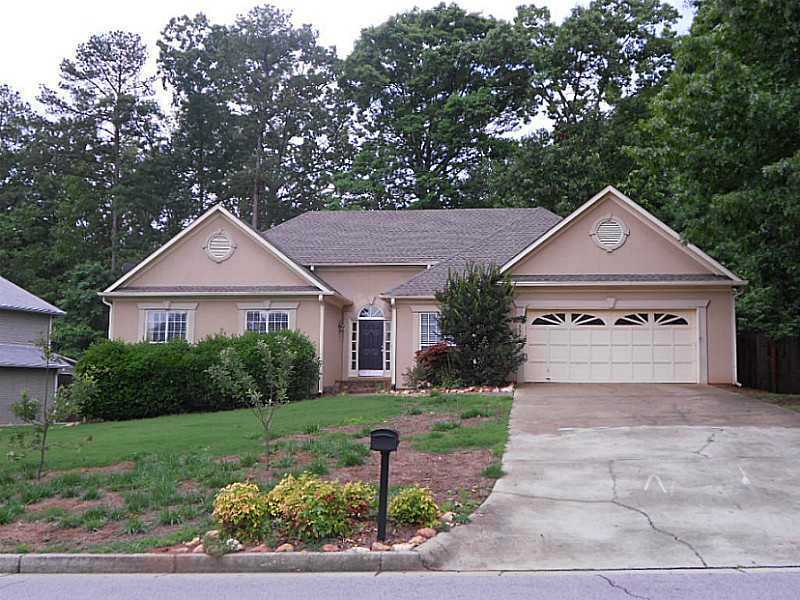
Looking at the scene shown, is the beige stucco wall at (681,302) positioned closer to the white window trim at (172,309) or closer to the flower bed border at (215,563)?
the white window trim at (172,309)

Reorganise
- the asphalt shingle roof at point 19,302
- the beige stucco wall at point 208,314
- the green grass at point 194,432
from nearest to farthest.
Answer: the green grass at point 194,432 → the beige stucco wall at point 208,314 → the asphalt shingle roof at point 19,302

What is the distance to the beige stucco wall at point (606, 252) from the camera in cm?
2102

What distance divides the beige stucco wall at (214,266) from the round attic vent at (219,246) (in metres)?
0.10

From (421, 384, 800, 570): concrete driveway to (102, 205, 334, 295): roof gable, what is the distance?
11.0 meters

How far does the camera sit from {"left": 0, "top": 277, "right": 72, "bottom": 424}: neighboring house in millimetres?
28125

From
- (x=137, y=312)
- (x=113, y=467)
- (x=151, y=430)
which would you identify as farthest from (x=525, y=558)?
(x=137, y=312)

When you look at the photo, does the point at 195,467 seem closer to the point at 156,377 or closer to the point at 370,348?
the point at 156,377

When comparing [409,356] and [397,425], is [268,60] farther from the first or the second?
[397,425]

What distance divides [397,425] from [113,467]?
16.0 feet

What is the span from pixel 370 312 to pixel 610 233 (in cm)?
808

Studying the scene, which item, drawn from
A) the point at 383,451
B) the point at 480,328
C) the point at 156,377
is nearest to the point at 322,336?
the point at 156,377

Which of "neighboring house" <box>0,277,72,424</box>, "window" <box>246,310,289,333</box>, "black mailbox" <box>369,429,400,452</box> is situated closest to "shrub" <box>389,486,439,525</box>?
"black mailbox" <box>369,429,400,452</box>

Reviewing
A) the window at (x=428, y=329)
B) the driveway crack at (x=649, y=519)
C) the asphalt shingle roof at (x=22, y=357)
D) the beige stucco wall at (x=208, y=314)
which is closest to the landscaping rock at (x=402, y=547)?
the driveway crack at (x=649, y=519)

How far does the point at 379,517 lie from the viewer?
24.8 ft
